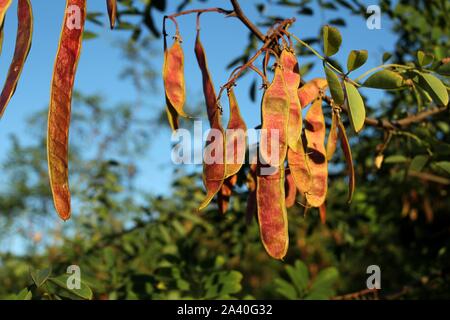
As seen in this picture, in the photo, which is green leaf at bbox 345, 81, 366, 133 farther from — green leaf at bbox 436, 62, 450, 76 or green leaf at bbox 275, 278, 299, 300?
green leaf at bbox 275, 278, 299, 300

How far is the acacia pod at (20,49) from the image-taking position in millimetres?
744

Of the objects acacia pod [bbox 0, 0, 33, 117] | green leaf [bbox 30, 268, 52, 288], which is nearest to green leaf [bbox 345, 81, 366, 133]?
acacia pod [bbox 0, 0, 33, 117]

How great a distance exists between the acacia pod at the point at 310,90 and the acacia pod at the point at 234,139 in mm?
133

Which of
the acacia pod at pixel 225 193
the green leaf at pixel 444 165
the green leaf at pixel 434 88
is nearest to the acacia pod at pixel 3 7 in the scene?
the acacia pod at pixel 225 193

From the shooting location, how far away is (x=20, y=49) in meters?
0.77

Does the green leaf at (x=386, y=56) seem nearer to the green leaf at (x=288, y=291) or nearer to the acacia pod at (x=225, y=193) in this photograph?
the acacia pod at (x=225, y=193)

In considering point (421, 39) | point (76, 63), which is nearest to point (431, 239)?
point (421, 39)

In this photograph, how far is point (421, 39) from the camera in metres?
2.37

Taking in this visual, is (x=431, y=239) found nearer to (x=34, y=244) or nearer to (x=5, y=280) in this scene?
(x=5, y=280)

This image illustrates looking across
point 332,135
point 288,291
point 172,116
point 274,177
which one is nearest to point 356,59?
point 332,135

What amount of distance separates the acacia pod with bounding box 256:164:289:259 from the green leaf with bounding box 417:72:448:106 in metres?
0.35

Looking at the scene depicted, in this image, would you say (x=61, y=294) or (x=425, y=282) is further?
(x=425, y=282)

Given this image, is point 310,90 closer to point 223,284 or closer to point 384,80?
point 384,80
